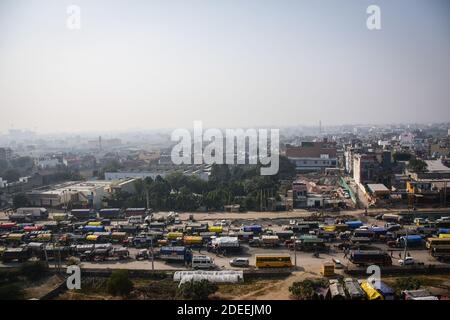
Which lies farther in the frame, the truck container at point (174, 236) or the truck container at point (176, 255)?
the truck container at point (174, 236)

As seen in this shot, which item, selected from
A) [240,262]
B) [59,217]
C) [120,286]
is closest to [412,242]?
[240,262]

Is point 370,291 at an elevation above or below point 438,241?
below

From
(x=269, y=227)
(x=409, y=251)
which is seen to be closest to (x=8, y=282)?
(x=269, y=227)

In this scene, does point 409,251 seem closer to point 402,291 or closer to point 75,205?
point 402,291

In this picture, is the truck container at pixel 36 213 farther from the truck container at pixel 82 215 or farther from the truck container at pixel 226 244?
the truck container at pixel 226 244

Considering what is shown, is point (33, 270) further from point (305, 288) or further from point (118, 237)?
point (305, 288)

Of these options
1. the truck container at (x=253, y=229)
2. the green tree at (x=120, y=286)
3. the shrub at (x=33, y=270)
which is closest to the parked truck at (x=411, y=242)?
the truck container at (x=253, y=229)

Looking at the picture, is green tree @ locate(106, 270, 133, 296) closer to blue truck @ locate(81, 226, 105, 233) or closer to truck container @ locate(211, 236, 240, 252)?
truck container @ locate(211, 236, 240, 252)
